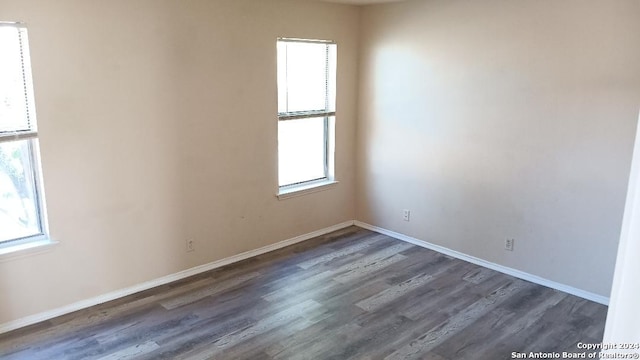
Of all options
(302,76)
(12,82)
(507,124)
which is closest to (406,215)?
(507,124)

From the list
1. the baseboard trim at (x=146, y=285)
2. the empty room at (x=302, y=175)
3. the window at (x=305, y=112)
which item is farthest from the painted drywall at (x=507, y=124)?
the baseboard trim at (x=146, y=285)

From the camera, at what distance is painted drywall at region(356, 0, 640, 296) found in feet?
11.7

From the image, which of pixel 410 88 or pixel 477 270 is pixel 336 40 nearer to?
pixel 410 88

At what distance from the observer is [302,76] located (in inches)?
191

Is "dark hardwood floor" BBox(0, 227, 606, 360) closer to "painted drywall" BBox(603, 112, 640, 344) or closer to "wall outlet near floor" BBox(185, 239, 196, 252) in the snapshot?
"wall outlet near floor" BBox(185, 239, 196, 252)

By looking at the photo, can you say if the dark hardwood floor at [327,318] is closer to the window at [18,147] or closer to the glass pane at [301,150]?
the window at [18,147]

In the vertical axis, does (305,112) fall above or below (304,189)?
above

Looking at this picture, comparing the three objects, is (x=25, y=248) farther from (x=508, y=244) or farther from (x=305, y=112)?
(x=508, y=244)

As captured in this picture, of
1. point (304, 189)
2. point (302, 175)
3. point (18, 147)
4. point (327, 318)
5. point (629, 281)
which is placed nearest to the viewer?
point (629, 281)

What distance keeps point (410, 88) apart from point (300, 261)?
2.02 metres

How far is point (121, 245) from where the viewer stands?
3779mm

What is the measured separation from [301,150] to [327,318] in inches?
80.2

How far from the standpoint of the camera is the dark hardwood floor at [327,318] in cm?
313

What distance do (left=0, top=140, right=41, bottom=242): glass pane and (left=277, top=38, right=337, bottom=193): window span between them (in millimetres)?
2194
